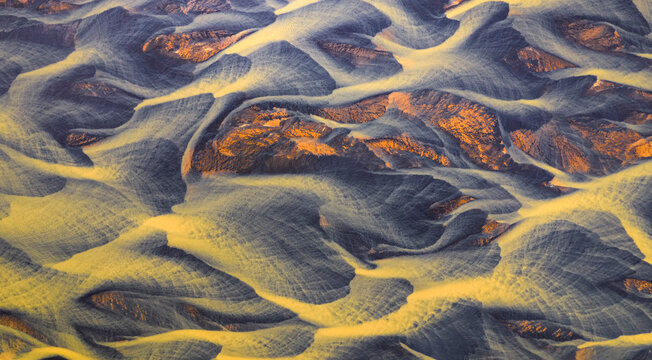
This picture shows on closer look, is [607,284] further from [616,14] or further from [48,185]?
[48,185]

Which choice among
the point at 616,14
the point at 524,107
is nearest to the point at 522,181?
the point at 524,107

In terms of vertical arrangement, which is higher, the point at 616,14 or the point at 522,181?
the point at 616,14

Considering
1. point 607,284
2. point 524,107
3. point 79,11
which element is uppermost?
point 79,11

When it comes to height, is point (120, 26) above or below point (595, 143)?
above

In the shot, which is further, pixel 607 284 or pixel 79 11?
pixel 79 11

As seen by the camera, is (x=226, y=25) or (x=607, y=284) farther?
(x=226, y=25)

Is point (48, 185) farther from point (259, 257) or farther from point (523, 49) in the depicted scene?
point (523, 49)

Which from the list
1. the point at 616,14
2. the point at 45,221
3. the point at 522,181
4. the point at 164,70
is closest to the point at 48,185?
the point at 45,221
